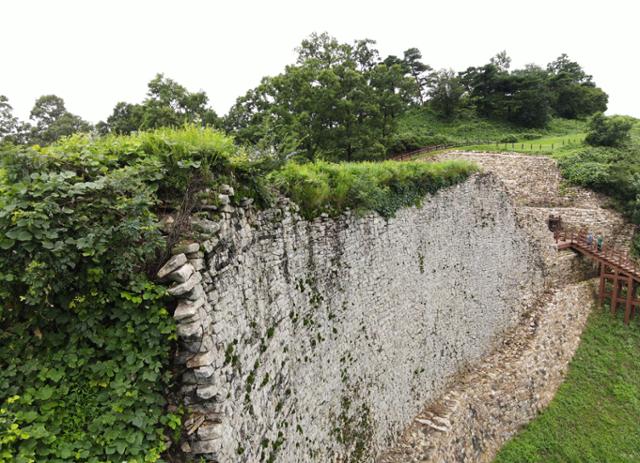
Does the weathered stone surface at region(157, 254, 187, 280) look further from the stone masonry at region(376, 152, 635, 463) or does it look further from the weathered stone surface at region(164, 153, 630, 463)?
the stone masonry at region(376, 152, 635, 463)

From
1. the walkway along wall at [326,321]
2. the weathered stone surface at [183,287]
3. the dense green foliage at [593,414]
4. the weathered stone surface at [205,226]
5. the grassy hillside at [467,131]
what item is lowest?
the dense green foliage at [593,414]

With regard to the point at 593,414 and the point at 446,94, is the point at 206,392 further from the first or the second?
the point at 446,94

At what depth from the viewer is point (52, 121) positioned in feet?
94.2

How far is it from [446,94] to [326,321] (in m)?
42.9

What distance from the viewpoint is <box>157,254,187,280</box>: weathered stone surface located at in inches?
146

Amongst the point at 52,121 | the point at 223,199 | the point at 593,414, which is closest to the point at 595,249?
the point at 593,414

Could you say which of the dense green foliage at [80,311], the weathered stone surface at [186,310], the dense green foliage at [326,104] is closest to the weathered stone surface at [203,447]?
the dense green foliage at [80,311]

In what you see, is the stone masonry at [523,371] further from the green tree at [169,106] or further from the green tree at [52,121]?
the green tree at [52,121]

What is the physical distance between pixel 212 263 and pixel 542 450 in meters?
12.1

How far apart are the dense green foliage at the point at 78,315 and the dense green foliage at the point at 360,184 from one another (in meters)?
3.00

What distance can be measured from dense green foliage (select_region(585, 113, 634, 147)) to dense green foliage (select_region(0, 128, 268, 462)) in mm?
37625

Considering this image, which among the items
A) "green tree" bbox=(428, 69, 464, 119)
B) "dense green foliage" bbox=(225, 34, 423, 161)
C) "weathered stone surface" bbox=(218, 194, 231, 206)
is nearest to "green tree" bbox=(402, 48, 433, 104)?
"green tree" bbox=(428, 69, 464, 119)

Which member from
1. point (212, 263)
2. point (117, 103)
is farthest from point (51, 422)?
point (117, 103)

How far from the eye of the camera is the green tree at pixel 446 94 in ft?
143
